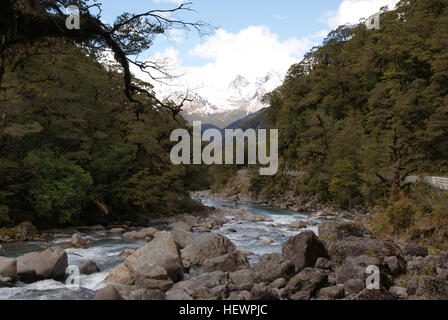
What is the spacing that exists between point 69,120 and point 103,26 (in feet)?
42.8

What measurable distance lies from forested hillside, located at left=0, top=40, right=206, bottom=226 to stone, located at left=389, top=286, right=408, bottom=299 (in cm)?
850

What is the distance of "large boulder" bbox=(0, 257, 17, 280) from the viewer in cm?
781

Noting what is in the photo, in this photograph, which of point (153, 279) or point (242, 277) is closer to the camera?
point (153, 279)

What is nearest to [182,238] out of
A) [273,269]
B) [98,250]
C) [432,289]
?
[98,250]

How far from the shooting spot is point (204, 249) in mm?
10547

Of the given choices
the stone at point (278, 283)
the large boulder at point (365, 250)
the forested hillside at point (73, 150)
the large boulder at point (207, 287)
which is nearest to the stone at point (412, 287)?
the large boulder at point (365, 250)

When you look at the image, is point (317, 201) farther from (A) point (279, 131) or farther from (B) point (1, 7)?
(B) point (1, 7)

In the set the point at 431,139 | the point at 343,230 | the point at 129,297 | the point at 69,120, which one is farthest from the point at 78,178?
the point at 431,139

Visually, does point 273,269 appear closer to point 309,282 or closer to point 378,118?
point 309,282

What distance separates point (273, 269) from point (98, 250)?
729 cm

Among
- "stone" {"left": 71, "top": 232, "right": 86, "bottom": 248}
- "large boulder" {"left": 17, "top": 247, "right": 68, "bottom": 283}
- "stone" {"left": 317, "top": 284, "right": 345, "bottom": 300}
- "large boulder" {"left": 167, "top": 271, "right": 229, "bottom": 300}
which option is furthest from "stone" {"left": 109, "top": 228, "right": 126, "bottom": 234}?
"stone" {"left": 317, "top": 284, "right": 345, "bottom": 300}

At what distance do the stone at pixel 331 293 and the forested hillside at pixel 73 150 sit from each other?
772cm

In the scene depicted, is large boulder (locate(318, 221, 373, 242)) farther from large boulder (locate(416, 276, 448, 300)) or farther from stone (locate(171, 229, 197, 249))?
large boulder (locate(416, 276, 448, 300))

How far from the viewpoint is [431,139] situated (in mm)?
24578
